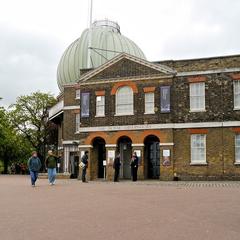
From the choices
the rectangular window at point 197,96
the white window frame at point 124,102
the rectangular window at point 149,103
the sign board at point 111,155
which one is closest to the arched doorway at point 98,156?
the sign board at point 111,155

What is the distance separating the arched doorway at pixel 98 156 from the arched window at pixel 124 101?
104 inches

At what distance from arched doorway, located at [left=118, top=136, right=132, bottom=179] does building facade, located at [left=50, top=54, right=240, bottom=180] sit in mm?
68

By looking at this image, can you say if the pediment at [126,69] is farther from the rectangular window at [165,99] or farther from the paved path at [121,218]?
the paved path at [121,218]

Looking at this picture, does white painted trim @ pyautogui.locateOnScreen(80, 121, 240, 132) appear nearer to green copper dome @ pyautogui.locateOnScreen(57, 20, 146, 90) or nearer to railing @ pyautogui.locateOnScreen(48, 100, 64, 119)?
railing @ pyautogui.locateOnScreen(48, 100, 64, 119)

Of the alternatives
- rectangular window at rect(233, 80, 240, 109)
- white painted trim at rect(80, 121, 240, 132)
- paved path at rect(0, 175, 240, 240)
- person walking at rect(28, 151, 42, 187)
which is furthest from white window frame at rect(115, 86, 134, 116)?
paved path at rect(0, 175, 240, 240)

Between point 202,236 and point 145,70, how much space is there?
75.7 ft

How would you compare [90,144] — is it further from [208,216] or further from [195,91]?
[208,216]

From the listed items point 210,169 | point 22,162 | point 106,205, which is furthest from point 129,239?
point 22,162

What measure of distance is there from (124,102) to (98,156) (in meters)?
4.52

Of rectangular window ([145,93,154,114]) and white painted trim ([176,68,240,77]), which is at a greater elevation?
white painted trim ([176,68,240,77])

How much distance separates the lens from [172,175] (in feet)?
98.6

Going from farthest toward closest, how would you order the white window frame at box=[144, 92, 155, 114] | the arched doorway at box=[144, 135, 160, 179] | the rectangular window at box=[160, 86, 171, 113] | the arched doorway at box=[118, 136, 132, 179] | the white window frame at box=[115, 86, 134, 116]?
the arched doorway at box=[118, 136, 132, 179] < the arched doorway at box=[144, 135, 160, 179] < the white window frame at box=[115, 86, 134, 116] < the white window frame at box=[144, 92, 155, 114] < the rectangular window at box=[160, 86, 171, 113]

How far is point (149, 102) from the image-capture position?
3111 cm

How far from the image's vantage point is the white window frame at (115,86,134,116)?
31.6 metres
